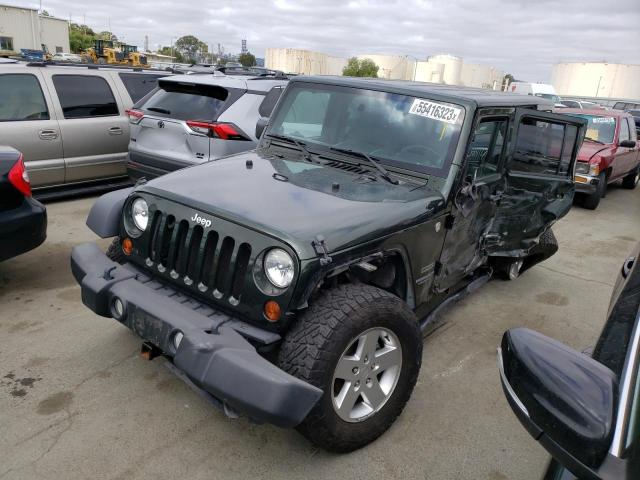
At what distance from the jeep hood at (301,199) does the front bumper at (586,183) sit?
23.9 ft

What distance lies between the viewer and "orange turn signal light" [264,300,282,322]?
2406mm

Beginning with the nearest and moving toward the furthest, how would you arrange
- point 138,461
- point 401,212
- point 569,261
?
point 138,461
point 401,212
point 569,261

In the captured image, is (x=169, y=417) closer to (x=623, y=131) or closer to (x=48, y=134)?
(x=48, y=134)

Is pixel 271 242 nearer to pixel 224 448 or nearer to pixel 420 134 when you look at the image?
pixel 224 448

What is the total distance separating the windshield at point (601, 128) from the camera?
33.3 ft

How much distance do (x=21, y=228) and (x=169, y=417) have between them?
209cm

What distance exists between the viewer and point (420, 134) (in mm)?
3412

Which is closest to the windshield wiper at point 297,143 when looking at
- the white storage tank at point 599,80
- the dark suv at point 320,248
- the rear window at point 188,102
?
the dark suv at point 320,248

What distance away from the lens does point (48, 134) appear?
6.14 meters

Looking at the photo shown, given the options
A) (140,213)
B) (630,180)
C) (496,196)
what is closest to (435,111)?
(496,196)

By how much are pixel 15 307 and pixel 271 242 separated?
2809 mm

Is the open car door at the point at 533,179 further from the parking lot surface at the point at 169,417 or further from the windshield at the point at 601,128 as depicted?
the windshield at the point at 601,128

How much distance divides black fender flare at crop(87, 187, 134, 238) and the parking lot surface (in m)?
0.91

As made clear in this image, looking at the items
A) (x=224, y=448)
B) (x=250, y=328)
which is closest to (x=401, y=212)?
(x=250, y=328)
